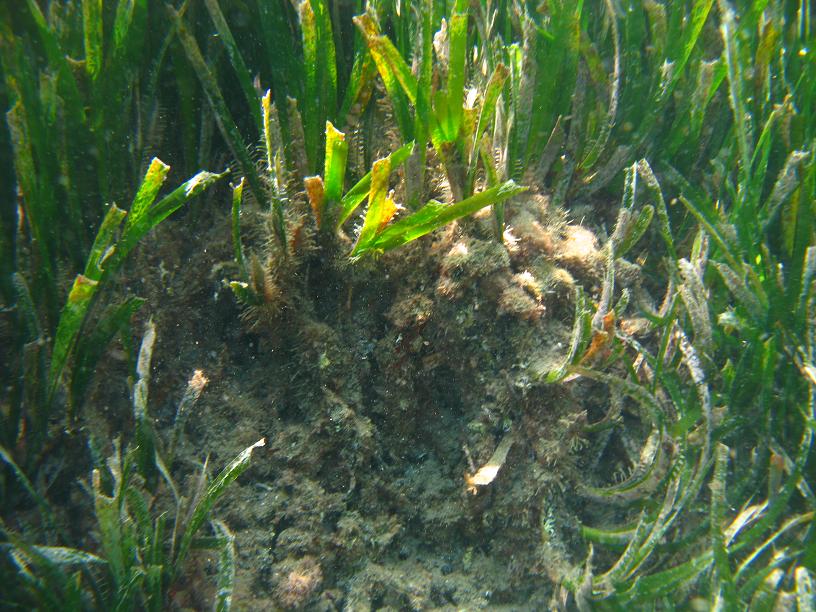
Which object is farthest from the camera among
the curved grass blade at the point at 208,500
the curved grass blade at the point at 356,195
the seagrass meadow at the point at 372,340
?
the curved grass blade at the point at 356,195

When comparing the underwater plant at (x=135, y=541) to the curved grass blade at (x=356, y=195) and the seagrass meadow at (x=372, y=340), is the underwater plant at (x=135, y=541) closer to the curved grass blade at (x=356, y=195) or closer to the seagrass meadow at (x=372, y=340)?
the seagrass meadow at (x=372, y=340)

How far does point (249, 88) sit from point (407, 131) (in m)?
0.65

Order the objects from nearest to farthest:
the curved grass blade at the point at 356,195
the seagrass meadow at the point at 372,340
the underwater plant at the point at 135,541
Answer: the underwater plant at the point at 135,541 → the seagrass meadow at the point at 372,340 → the curved grass blade at the point at 356,195

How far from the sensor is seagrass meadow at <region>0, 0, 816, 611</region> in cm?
164

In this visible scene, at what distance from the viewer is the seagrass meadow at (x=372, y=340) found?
1643 mm

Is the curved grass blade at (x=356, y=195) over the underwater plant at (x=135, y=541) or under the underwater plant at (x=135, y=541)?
over

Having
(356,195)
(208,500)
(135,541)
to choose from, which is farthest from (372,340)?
(135,541)

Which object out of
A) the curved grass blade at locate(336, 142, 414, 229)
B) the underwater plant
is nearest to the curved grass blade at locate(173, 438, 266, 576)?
the underwater plant

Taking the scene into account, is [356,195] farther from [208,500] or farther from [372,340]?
[208,500]

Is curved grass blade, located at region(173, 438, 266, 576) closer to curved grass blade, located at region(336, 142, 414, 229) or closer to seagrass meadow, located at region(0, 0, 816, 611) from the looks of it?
seagrass meadow, located at region(0, 0, 816, 611)

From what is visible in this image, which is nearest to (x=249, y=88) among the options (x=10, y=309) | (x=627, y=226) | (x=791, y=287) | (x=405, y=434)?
(x=10, y=309)

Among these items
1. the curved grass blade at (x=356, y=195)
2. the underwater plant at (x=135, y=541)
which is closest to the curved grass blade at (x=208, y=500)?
the underwater plant at (x=135, y=541)

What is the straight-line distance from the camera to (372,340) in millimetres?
1940

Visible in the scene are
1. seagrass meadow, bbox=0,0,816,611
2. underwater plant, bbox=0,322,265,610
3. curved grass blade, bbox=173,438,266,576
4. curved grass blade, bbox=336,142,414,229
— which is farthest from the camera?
curved grass blade, bbox=336,142,414,229
